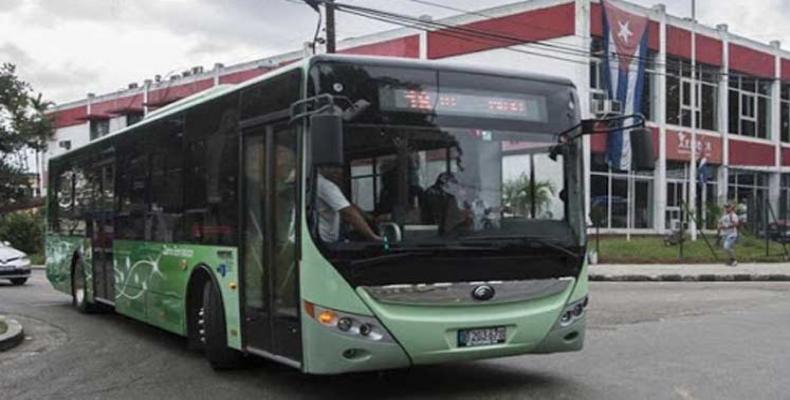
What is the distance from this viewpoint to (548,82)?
8.26 meters

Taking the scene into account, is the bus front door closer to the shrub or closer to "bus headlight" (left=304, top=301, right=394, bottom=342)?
"bus headlight" (left=304, top=301, right=394, bottom=342)

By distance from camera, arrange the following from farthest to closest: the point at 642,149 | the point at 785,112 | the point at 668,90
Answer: the point at 785,112 < the point at 668,90 < the point at 642,149

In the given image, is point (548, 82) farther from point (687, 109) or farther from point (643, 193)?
point (687, 109)

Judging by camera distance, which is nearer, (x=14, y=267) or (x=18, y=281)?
(x=14, y=267)

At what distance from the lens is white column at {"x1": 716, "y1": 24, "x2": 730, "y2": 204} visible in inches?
1582

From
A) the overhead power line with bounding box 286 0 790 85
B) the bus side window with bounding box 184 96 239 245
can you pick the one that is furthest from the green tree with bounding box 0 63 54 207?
the bus side window with bounding box 184 96 239 245

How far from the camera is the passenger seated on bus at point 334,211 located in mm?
7266

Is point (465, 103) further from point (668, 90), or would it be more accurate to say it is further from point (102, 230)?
point (668, 90)

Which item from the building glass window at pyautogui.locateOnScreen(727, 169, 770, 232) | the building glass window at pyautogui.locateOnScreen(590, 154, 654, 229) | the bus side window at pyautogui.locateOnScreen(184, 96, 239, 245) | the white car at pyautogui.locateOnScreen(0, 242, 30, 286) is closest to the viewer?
the bus side window at pyautogui.locateOnScreen(184, 96, 239, 245)

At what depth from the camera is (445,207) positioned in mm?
7516

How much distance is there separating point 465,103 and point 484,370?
112 inches

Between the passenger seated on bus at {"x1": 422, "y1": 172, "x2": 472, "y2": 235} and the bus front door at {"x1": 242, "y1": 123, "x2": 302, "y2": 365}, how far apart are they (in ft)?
3.53

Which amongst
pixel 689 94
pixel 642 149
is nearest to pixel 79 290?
pixel 642 149

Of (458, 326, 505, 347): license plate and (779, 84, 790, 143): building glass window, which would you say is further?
(779, 84, 790, 143): building glass window
